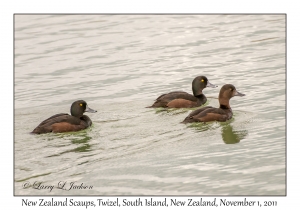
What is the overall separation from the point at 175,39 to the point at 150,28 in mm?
1780

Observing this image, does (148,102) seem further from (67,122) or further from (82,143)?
(82,143)

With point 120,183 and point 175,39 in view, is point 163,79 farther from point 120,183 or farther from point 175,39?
point 120,183

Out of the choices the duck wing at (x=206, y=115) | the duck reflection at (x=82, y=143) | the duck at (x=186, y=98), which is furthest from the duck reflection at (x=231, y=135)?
the duck reflection at (x=82, y=143)

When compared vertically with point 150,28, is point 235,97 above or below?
below

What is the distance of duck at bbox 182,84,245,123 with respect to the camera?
1544 cm

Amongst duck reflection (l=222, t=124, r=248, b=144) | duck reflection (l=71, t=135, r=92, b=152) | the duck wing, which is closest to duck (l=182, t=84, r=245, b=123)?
the duck wing

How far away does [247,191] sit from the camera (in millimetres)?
11555

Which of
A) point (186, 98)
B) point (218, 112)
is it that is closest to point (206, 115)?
point (218, 112)

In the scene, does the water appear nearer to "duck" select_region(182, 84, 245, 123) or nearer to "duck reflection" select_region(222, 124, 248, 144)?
"duck reflection" select_region(222, 124, 248, 144)

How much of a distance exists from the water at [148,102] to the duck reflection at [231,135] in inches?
0.9

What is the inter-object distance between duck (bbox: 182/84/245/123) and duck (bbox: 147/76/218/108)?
104 cm

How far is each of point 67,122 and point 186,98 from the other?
3.12 m

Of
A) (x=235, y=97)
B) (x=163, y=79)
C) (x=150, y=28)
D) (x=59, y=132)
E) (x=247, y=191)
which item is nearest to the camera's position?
(x=247, y=191)

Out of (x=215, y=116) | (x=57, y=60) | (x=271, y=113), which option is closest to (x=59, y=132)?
(x=215, y=116)
